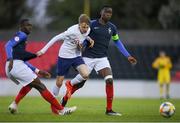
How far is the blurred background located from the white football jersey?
1330 centimetres

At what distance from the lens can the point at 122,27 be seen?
5003 cm

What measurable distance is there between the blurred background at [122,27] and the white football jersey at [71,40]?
1330cm

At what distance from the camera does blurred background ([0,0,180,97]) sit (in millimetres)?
32844

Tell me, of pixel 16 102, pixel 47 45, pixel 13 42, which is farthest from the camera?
pixel 16 102

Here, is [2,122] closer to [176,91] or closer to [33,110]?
[33,110]

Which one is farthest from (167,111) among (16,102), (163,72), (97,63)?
(163,72)

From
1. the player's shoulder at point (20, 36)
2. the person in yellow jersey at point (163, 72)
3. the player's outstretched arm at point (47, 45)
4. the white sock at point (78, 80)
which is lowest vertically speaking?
the person in yellow jersey at point (163, 72)

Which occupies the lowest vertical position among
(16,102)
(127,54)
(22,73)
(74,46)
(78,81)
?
(16,102)

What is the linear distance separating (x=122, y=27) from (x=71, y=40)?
3295 centimetres

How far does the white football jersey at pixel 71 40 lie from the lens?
17.1 meters

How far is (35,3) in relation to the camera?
187 feet

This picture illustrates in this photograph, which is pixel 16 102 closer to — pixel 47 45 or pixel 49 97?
pixel 49 97

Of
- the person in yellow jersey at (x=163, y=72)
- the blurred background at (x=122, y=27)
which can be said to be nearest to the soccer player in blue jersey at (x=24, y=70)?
the person in yellow jersey at (x=163, y=72)

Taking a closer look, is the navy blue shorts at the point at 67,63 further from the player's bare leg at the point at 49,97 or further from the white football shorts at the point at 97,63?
the player's bare leg at the point at 49,97
